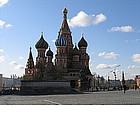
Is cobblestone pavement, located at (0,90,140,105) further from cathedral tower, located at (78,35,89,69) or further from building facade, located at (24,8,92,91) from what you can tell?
cathedral tower, located at (78,35,89,69)

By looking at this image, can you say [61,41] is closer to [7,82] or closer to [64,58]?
[64,58]

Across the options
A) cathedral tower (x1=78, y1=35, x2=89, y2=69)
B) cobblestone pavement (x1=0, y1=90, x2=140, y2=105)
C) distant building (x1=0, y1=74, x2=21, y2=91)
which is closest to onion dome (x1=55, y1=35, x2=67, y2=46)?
cathedral tower (x1=78, y1=35, x2=89, y2=69)

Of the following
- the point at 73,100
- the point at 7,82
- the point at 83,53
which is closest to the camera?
the point at 73,100

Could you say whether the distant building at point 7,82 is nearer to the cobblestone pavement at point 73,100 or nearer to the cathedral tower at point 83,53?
the cobblestone pavement at point 73,100

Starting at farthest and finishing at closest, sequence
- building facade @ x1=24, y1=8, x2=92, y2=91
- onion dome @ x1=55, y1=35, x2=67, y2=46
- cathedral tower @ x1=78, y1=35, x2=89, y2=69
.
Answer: cathedral tower @ x1=78, y1=35, x2=89, y2=69, onion dome @ x1=55, y1=35, x2=67, y2=46, building facade @ x1=24, y1=8, x2=92, y2=91

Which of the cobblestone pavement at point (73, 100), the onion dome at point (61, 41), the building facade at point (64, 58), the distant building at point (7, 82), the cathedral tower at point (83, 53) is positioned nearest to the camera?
the cobblestone pavement at point (73, 100)

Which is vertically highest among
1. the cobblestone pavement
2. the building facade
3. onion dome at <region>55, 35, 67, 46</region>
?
onion dome at <region>55, 35, 67, 46</region>

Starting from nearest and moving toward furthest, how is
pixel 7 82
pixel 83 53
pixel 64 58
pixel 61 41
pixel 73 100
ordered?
pixel 73 100
pixel 7 82
pixel 61 41
pixel 64 58
pixel 83 53

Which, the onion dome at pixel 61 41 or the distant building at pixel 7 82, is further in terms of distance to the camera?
the onion dome at pixel 61 41

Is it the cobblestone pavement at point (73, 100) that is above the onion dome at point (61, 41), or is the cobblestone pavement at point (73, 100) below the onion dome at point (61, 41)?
below

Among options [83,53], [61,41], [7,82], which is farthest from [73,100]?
[83,53]

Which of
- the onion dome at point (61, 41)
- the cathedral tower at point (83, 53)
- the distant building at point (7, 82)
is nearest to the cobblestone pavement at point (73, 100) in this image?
the distant building at point (7, 82)
